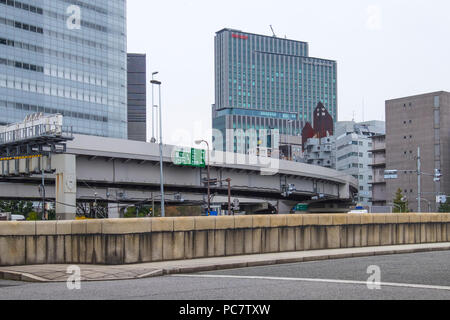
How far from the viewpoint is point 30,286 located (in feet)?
43.3

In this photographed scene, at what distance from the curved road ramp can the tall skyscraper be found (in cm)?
11327

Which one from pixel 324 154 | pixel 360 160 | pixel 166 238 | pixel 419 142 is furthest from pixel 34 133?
pixel 324 154

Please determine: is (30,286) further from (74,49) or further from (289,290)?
(74,49)

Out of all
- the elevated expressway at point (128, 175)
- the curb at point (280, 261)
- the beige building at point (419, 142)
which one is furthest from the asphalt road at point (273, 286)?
the beige building at point (419, 142)

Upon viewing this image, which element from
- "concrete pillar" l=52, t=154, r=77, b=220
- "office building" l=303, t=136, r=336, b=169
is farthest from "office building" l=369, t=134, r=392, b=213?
"concrete pillar" l=52, t=154, r=77, b=220

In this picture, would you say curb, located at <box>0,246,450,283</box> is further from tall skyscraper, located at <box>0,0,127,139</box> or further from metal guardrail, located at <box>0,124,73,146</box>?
tall skyscraper, located at <box>0,0,127,139</box>

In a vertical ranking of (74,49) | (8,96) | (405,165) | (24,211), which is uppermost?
(74,49)

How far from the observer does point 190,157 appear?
189ft

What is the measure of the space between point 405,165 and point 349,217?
126308 mm

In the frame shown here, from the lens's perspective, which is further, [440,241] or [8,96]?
[8,96]

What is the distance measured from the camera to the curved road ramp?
16.3 m

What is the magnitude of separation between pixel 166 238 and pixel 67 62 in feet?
416
